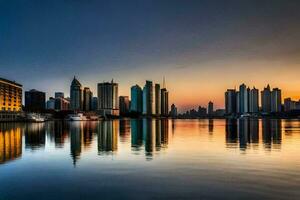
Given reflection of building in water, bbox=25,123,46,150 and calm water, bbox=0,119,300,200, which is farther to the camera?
reflection of building in water, bbox=25,123,46,150

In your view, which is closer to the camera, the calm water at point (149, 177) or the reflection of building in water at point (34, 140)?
the calm water at point (149, 177)

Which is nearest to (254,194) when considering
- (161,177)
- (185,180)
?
(185,180)

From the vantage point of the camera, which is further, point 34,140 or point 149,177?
point 34,140

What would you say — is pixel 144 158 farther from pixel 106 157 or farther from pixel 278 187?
Result: pixel 278 187

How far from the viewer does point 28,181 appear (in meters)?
27.9

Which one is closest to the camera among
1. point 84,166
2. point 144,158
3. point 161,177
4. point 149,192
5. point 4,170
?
point 149,192

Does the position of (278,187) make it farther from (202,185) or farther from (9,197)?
(9,197)

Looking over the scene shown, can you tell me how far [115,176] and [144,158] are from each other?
41.9 ft

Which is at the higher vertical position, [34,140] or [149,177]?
[149,177]

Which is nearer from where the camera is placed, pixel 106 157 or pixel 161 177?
pixel 161 177

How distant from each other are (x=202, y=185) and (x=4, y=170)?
1899cm

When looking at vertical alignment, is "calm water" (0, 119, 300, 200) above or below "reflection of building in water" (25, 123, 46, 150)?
above

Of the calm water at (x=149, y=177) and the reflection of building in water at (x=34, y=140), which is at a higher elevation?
the calm water at (x=149, y=177)

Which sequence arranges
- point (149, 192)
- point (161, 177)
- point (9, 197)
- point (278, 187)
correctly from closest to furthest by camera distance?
point (9, 197), point (149, 192), point (278, 187), point (161, 177)
